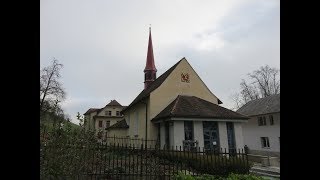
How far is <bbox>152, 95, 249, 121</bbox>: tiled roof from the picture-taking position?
833 inches

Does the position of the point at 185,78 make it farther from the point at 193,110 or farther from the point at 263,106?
the point at 263,106

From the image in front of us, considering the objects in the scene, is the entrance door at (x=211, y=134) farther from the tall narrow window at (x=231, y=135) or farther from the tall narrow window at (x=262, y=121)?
the tall narrow window at (x=262, y=121)

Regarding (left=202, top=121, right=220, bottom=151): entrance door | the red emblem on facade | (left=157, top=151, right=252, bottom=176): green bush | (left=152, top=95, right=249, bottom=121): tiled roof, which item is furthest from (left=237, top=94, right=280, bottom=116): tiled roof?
(left=157, top=151, right=252, bottom=176): green bush

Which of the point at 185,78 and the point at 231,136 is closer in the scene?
the point at 231,136

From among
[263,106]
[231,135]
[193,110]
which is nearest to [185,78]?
[193,110]

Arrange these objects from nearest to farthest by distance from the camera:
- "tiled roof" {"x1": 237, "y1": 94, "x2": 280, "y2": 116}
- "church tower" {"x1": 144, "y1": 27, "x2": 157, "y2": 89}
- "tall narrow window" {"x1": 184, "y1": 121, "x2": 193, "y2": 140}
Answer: "tall narrow window" {"x1": 184, "y1": 121, "x2": 193, "y2": 140}
"tiled roof" {"x1": 237, "y1": 94, "x2": 280, "y2": 116}
"church tower" {"x1": 144, "y1": 27, "x2": 157, "y2": 89}

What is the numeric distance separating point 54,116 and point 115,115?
57.5 m

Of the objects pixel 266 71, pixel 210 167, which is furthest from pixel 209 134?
pixel 266 71

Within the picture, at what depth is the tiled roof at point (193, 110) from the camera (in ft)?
69.4

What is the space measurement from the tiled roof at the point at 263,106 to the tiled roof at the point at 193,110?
10182 millimetres

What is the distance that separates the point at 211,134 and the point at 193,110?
236 cm

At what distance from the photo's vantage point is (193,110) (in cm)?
2188

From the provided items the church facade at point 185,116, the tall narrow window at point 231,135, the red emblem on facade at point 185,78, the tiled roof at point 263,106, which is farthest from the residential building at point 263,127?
the red emblem on facade at point 185,78

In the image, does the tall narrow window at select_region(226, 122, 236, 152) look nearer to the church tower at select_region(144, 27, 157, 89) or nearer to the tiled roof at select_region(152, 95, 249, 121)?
the tiled roof at select_region(152, 95, 249, 121)
